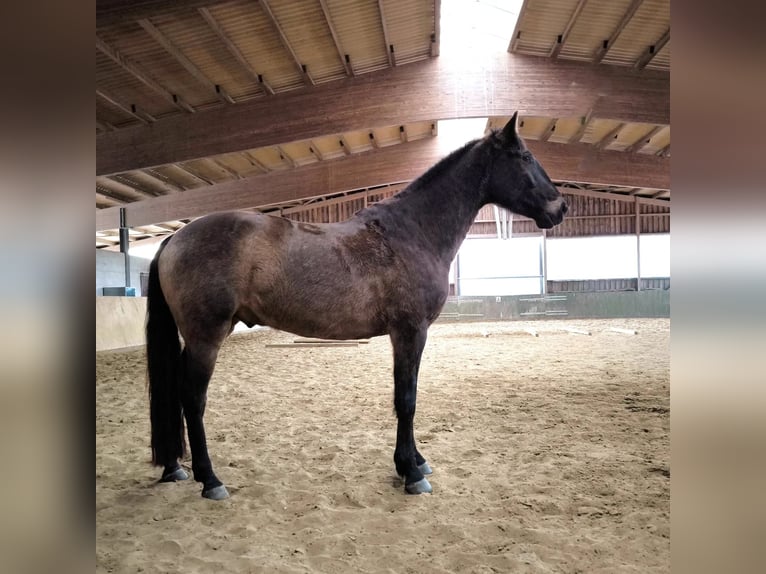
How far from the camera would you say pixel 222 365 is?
6.62 meters

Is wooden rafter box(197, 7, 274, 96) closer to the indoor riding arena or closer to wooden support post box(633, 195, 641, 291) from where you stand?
the indoor riding arena

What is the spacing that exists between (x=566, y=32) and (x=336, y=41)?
2921 millimetres

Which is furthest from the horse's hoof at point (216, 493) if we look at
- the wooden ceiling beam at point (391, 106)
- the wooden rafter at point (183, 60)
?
the wooden ceiling beam at point (391, 106)

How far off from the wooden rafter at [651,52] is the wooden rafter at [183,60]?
566 centimetres

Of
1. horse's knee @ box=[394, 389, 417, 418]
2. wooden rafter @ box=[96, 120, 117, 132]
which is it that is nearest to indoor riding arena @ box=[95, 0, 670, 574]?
horse's knee @ box=[394, 389, 417, 418]

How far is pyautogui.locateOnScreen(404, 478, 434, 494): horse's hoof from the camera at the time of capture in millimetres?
2416

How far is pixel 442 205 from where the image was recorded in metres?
2.96

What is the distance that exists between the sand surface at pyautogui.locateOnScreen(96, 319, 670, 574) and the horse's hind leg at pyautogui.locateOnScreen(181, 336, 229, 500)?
8 cm

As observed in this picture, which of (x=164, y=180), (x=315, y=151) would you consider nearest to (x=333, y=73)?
(x=315, y=151)

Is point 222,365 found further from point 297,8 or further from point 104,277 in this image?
point 104,277

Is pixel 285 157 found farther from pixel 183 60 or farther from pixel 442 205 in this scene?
pixel 442 205
